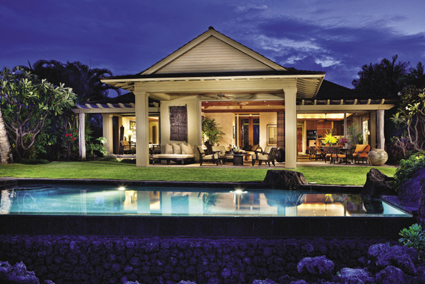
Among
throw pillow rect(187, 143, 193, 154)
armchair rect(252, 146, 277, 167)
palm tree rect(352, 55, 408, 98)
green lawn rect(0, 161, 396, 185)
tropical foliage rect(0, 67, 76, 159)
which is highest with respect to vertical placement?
palm tree rect(352, 55, 408, 98)

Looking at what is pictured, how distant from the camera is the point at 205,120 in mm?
17922

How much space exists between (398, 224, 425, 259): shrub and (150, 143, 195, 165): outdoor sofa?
1002 centimetres

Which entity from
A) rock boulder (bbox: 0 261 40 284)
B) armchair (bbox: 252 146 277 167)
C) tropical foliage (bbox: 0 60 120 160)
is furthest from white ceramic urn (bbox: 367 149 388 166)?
rock boulder (bbox: 0 261 40 284)

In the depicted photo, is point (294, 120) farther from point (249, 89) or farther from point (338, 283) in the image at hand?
point (338, 283)

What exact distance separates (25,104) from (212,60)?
28.0 feet

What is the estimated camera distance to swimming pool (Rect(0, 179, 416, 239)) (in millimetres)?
4719

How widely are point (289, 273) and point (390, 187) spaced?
119 inches

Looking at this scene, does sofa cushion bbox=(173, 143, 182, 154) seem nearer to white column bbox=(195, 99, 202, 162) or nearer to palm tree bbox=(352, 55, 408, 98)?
white column bbox=(195, 99, 202, 162)

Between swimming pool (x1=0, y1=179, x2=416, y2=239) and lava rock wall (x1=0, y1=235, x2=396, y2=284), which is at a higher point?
Result: swimming pool (x1=0, y1=179, x2=416, y2=239)

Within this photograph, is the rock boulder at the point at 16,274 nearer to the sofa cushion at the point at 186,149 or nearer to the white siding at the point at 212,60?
the white siding at the point at 212,60

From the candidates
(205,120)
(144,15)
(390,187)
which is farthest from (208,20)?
(390,187)

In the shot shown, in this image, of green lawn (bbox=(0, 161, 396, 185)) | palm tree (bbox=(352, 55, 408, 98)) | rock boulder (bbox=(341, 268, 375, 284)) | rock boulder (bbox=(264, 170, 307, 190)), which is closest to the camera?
rock boulder (bbox=(341, 268, 375, 284))

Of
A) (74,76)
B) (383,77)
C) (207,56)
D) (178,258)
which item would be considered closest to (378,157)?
(207,56)

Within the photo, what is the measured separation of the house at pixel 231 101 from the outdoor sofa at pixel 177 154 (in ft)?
2.48
